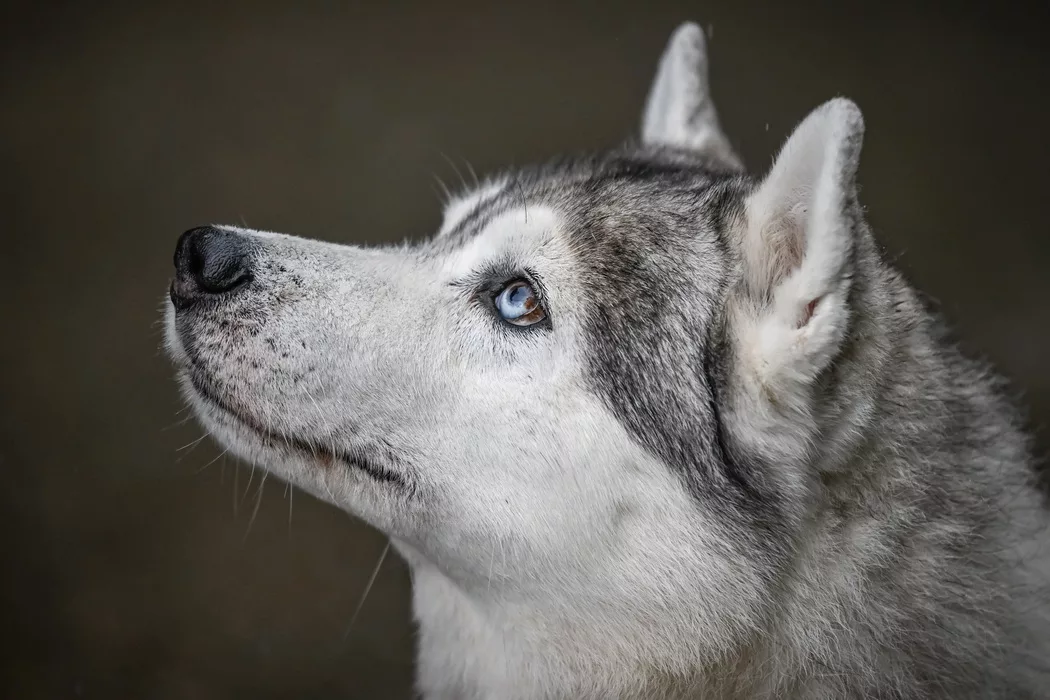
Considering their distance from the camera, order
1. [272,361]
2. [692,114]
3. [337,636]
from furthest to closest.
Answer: [337,636], [692,114], [272,361]

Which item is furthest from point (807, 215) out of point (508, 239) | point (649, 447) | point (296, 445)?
point (296, 445)

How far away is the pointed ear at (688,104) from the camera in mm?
3271

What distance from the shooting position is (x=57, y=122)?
5.38 meters

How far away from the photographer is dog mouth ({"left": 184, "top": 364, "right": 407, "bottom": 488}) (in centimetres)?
227

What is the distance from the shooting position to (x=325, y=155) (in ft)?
18.6

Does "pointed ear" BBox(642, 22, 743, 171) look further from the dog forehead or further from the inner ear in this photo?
the inner ear

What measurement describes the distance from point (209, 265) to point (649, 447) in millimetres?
1136

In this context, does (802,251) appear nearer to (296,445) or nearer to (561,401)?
(561,401)

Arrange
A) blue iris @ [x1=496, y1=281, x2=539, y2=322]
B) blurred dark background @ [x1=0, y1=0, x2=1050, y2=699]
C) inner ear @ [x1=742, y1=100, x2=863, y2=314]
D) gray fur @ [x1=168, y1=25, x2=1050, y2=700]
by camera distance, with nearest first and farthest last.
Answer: inner ear @ [x1=742, y1=100, x2=863, y2=314] → gray fur @ [x1=168, y1=25, x2=1050, y2=700] → blue iris @ [x1=496, y1=281, x2=539, y2=322] → blurred dark background @ [x1=0, y1=0, x2=1050, y2=699]

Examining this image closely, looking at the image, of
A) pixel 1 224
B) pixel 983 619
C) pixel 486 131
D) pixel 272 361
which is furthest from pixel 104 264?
pixel 983 619

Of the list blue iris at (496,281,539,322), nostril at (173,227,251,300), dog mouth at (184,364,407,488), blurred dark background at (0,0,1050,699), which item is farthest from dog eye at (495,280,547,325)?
blurred dark background at (0,0,1050,699)

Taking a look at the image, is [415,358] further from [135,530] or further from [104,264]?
[104,264]

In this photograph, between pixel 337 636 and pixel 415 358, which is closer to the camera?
pixel 415 358

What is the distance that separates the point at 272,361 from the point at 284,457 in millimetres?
238
